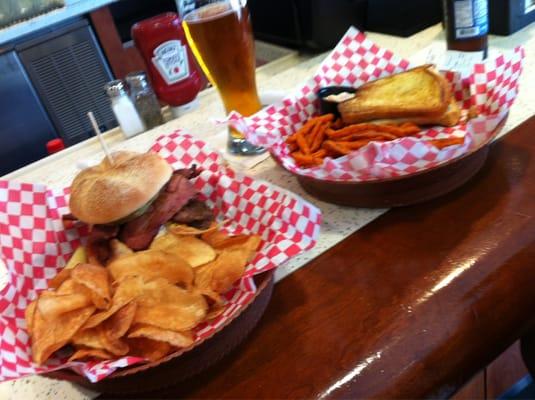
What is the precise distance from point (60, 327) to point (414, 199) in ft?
1.51

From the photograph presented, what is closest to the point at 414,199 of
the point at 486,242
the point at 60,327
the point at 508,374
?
the point at 486,242

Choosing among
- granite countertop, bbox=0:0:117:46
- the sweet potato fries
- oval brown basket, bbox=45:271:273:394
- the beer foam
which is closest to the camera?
oval brown basket, bbox=45:271:273:394

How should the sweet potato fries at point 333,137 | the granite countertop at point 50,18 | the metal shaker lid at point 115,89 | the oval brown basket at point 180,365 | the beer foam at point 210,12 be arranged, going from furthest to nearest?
the granite countertop at point 50,18
the metal shaker lid at point 115,89
the beer foam at point 210,12
the sweet potato fries at point 333,137
the oval brown basket at point 180,365

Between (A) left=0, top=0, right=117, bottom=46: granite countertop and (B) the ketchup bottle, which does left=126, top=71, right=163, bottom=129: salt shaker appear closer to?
(B) the ketchup bottle

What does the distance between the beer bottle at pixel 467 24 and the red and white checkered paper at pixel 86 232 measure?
1.69ft

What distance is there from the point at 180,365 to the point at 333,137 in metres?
0.40

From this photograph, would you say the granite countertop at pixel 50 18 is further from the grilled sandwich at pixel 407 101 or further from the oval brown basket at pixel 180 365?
the oval brown basket at pixel 180 365

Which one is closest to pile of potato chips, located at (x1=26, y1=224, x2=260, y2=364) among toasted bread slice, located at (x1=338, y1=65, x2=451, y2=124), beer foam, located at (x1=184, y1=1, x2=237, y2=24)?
toasted bread slice, located at (x1=338, y1=65, x2=451, y2=124)

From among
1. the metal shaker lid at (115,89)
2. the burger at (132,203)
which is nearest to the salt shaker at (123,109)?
the metal shaker lid at (115,89)

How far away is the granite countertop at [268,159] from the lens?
604 millimetres

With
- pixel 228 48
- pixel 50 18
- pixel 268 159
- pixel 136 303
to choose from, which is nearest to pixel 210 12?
pixel 228 48

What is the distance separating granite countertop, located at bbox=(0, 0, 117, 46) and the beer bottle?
210 cm

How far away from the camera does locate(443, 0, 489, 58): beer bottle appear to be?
90cm

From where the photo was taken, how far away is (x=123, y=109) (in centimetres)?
121
